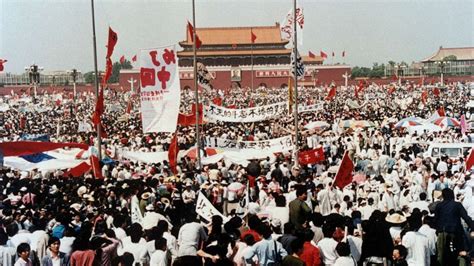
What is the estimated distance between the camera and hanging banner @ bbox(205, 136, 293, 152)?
16.2 m

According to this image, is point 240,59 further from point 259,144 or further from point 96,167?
point 96,167

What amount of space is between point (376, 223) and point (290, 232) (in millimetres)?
868

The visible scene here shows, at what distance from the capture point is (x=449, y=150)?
54.1ft

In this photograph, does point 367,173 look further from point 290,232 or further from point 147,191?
point 290,232

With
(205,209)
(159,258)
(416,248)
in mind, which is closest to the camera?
(159,258)

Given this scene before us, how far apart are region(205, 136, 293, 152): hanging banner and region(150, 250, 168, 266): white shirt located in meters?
9.71

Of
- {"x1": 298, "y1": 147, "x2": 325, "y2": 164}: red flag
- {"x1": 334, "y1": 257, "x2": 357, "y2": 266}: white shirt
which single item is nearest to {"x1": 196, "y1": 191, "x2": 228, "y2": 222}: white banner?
{"x1": 334, "y1": 257, "x2": 357, "y2": 266}: white shirt

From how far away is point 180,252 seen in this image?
23.4 ft

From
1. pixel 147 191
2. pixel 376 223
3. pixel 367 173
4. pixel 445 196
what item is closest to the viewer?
pixel 376 223

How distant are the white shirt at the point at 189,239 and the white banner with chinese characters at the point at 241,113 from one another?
13806mm

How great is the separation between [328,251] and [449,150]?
1079cm

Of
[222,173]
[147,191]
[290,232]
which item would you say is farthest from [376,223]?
[222,173]

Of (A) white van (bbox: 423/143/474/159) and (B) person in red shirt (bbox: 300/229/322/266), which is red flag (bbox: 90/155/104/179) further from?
(A) white van (bbox: 423/143/474/159)

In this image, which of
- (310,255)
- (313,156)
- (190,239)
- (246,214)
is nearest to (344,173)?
(246,214)
